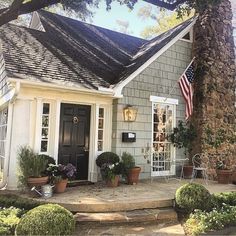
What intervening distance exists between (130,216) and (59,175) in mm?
2166

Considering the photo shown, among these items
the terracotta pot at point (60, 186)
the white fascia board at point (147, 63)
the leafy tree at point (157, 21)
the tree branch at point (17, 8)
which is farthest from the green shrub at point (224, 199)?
the leafy tree at point (157, 21)

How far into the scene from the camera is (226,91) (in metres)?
10.4

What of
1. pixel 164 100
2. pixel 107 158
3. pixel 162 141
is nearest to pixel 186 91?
pixel 164 100

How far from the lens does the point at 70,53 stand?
9.85m

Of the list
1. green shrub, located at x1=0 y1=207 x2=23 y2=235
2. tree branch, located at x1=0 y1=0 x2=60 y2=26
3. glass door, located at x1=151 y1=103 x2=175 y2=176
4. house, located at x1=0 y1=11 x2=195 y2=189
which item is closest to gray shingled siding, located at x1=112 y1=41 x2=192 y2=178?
house, located at x1=0 y1=11 x2=195 y2=189

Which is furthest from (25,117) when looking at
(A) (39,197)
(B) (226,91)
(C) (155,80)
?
(B) (226,91)

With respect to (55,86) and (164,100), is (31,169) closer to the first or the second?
(55,86)

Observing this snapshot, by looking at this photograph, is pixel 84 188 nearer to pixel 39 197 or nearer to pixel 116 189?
pixel 116 189

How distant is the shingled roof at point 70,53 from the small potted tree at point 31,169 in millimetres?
2015

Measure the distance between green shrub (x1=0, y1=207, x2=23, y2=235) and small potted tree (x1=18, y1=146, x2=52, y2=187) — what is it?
1014 mm

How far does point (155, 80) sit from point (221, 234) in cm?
550

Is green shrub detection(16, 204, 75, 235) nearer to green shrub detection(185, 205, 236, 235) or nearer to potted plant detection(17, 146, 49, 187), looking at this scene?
potted plant detection(17, 146, 49, 187)

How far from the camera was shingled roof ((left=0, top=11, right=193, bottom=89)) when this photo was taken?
784 centimetres

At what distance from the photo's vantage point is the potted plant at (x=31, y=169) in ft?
20.4
